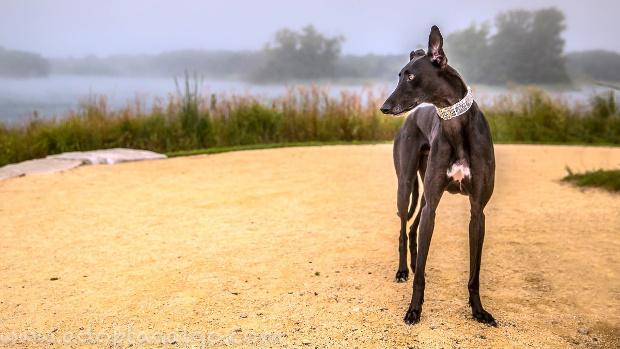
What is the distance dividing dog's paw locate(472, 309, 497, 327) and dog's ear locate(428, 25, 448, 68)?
161 cm

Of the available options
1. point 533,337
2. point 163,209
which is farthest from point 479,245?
point 163,209

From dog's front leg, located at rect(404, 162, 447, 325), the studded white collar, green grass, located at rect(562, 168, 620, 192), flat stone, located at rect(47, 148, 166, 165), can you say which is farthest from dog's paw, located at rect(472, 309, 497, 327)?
flat stone, located at rect(47, 148, 166, 165)

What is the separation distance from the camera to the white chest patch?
13.3ft

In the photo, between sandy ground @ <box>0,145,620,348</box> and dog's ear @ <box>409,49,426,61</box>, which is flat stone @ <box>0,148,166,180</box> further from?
dog's ear @ <box>409,49,426,61</box>

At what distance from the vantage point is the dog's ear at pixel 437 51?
3.86 meters

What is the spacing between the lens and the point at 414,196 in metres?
5.30

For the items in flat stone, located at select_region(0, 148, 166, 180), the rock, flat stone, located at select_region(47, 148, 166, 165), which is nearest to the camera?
the rock

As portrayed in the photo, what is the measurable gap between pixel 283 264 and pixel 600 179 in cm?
504

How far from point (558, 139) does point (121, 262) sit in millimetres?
11257

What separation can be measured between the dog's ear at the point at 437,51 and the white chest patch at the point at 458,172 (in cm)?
61

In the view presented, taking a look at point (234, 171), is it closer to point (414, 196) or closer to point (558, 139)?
point (414, 196)

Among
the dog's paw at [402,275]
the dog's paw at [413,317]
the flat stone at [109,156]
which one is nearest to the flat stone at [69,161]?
the flat stone at [109,156]

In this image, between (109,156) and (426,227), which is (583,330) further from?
(109,156)

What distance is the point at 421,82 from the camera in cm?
396
